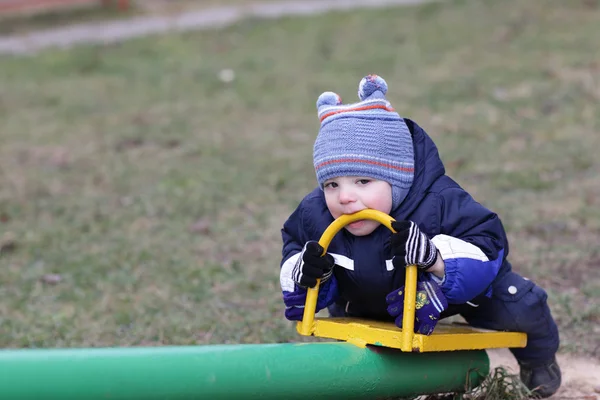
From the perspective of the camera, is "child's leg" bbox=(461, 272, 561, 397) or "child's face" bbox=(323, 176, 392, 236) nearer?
"child's face" bbox=(323, 176, 392, 236)

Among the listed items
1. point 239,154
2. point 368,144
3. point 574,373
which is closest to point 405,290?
point 368,144

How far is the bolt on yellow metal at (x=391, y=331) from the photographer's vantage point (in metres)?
2.74

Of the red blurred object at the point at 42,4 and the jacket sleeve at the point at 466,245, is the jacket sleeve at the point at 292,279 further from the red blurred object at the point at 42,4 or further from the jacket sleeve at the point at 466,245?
the red blurred object at the point at 42,4

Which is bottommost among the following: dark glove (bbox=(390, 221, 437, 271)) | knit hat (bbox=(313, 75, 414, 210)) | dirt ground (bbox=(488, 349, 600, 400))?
dirt ground (bbox=(488, 349, 600, 400))

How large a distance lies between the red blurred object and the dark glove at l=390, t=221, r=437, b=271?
1142 centimetres

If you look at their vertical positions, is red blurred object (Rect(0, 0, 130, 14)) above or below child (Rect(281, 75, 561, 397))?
above

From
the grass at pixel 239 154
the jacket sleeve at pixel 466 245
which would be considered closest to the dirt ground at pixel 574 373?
the grass at pixel 239 154

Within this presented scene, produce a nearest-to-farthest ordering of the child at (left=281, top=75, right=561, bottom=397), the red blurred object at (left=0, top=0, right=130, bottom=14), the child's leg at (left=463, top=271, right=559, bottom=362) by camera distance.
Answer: the child at (left=281, top=75, right=561, bottom=397)
the child's leg at (left=463, top=271, right=559, bottom=362)
the red blurred object at (left=0, top=0, right=130, bottom=14)

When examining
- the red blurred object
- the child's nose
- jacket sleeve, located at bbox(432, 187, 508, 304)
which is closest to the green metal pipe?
jacket sleeve, located at bbox(432, 187, 508, 304)

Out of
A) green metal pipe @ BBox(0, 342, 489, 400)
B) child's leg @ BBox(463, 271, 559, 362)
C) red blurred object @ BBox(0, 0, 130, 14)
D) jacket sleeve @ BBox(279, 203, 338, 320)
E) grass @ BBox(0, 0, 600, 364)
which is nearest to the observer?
green metal pipe @ BBox(0, 342, 489, 400)

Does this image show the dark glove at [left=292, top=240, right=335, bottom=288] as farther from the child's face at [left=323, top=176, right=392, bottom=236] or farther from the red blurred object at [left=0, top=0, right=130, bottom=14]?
the red blurred object at [left=0, top=0, right=130, bottom=14]

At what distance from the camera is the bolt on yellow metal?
2738mm

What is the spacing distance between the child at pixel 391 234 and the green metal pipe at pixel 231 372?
7.0 inches

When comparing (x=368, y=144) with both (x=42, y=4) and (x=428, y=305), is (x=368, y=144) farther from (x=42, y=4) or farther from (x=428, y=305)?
(x=42, y=4)
